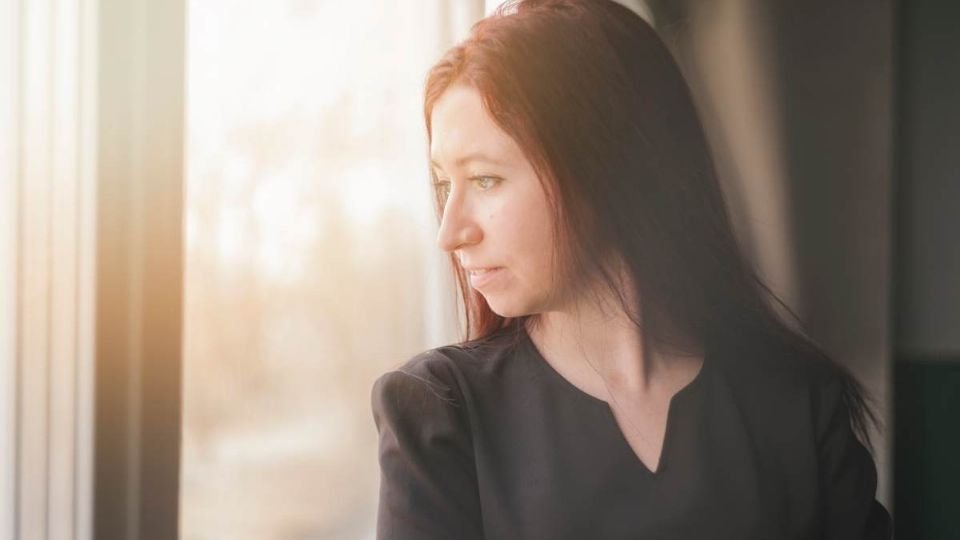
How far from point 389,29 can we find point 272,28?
0.44ft

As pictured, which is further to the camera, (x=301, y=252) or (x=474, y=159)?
(x=301, y=252)

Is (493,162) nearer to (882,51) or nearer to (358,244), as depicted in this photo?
(358,244)

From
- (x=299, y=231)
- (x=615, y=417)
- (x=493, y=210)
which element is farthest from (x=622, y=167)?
(x=299, y=231)

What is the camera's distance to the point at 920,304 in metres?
1.07

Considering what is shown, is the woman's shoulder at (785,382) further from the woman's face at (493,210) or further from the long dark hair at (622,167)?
the woman's face at (493,210)

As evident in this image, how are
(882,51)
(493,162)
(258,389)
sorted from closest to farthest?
(493,162), (258,389), (882,51)

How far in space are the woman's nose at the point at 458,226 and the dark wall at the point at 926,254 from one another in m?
0.56

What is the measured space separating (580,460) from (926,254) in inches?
20.4

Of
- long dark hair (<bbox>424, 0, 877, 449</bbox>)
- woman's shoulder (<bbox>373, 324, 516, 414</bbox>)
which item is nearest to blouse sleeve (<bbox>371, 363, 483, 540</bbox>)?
woman's shoulder (<bbox>373, 324, 516, 414</bbox>)

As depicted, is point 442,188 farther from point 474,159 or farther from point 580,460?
point 580,460

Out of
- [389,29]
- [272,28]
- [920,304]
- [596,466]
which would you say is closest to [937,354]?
[920,304]

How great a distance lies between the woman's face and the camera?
2.86 feet

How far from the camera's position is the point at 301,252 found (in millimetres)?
984

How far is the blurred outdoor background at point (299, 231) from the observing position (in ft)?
2.92
